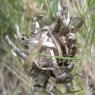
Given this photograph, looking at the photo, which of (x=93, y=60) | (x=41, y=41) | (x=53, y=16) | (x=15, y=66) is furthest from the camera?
(x=15, y=66)

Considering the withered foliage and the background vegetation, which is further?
the background vegetation

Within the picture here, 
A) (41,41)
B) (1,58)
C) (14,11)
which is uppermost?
(14,11)

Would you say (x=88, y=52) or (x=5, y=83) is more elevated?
(x=88, y=52)

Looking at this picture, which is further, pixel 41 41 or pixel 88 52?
pixel 88 52

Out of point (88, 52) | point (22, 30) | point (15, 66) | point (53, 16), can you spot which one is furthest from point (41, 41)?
point (15, 66)

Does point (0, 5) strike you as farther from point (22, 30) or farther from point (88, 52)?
point (88, 52)

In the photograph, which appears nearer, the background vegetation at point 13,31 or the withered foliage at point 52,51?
the withered foliage at point 52,51

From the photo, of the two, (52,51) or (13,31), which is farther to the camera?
(13,31)

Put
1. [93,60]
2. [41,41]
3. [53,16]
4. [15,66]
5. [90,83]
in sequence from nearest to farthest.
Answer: [41,41] < [53,16] < [93,60] < [90,83] < [15,66]
